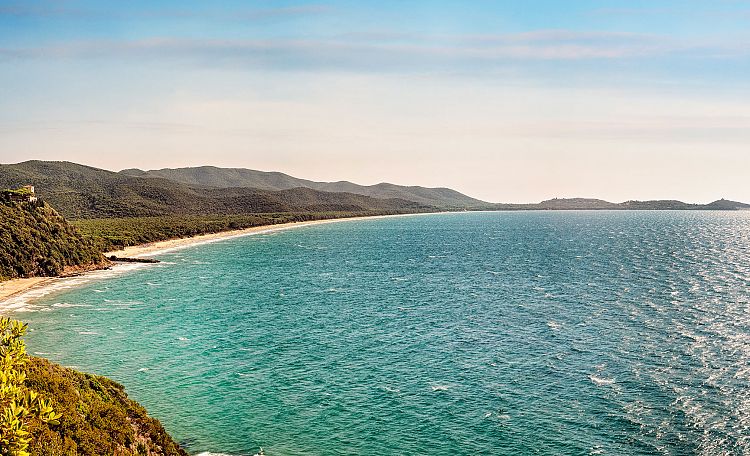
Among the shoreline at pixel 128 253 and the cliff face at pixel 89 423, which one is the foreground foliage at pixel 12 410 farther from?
the shoreline at pixel 128 253

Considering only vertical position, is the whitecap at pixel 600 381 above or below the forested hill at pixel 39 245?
below

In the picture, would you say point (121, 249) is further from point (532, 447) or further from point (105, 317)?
point (532, 447)

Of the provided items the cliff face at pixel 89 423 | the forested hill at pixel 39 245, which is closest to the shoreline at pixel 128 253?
the forested hill at pixel 39 245

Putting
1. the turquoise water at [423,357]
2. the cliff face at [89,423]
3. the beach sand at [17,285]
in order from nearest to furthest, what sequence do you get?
the cliff face at [89,423]
the turquoise water at [423,357]
the beach sand at [17,285]

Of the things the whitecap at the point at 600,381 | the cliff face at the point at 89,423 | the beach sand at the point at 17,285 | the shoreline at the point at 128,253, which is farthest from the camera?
the shoreline at the point at 128,253

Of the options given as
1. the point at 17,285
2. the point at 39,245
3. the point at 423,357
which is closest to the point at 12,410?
the point at 423,357

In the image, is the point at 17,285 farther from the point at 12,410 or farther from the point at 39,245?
the point at 12,410
